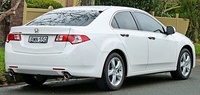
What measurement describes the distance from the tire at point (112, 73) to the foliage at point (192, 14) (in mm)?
12519

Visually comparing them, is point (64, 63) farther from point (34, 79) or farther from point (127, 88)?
point (127, 88)

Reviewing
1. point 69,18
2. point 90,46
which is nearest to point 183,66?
point 69,18

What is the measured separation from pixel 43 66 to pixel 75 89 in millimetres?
1229

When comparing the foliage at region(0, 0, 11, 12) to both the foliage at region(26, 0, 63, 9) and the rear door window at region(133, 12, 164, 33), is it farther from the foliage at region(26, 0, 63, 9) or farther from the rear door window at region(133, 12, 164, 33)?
the rear door window at region(133, 12, 164, 33)

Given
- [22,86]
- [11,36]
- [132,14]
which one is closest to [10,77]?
[22,86]

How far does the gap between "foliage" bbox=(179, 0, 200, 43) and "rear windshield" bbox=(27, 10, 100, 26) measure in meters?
12.3

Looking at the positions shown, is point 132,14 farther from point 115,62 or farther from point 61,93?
point 61,93

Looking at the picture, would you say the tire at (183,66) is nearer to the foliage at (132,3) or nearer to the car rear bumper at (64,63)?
the car rear bumper at (64,63)

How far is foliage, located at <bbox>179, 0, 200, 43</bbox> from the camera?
69.5 feet

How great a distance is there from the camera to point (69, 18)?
924cm

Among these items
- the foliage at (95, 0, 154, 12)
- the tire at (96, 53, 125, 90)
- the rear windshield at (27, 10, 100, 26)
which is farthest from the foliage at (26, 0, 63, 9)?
the tire at (96, 53, 125, 90)

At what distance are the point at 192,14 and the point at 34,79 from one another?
42.4ft

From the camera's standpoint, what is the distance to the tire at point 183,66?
10.9 meters

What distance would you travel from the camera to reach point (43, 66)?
8.39 metres
